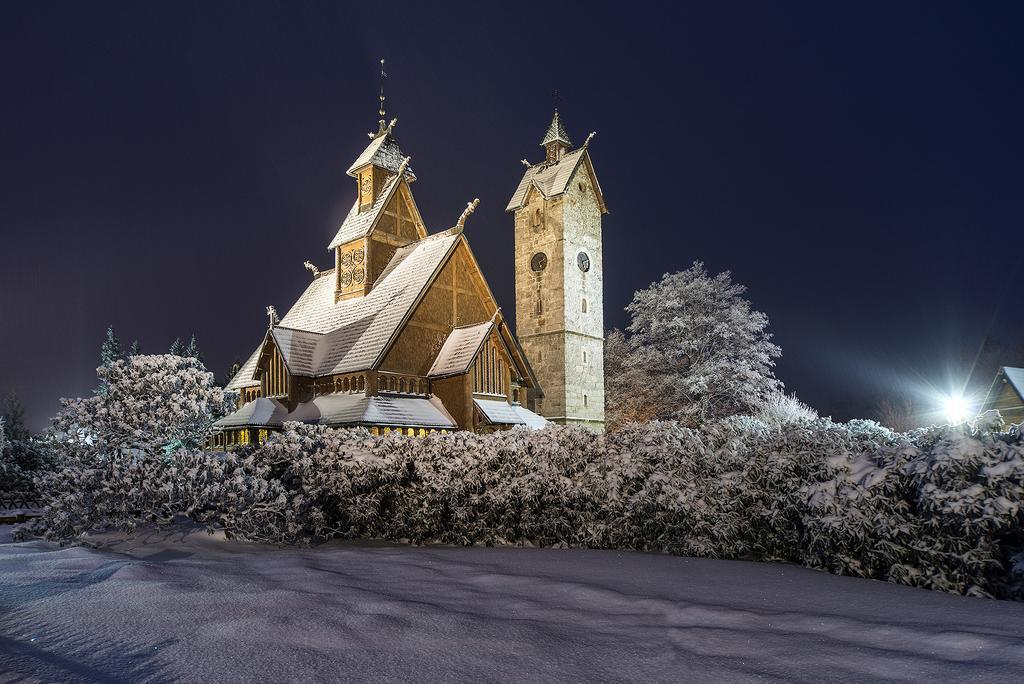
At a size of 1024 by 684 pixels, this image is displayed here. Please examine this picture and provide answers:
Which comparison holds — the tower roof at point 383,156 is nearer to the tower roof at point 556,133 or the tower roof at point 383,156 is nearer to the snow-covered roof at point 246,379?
the snow-covered roof at point 246,379

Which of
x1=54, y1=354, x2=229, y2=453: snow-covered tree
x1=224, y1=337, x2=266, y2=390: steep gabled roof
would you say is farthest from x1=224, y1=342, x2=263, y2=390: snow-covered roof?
x1=54, y1=354, x2=229, y2=453: snow-covered tree

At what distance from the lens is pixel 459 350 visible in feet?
87.4

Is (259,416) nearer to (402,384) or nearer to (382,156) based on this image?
(402,384)

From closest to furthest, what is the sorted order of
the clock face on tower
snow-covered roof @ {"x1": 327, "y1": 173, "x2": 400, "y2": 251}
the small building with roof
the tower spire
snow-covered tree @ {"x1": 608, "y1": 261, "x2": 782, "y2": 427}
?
snow-covered roof @ {"x1": 327, "y1": 173, "x2": 400, "y2": 251}, the small building with roof, snow-covered tree @ {"x1": 608, "y1": 261, "x2": 782, "y2": 427}, the clock face on tower, the tower spire

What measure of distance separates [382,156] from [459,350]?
13381 millimetres

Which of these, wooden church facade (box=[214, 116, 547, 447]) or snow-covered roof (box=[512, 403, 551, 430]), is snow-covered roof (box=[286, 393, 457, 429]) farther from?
snow-covered roof (box=[512, 403, 551, 430])

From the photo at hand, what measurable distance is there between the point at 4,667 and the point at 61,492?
28.2 feet

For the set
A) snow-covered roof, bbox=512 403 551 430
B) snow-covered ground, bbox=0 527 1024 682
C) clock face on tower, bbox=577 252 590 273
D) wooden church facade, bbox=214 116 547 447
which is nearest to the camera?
snow-covered ground, bbox=0 527 1024 682

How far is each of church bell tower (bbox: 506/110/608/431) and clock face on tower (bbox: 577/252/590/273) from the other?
3.2 inches

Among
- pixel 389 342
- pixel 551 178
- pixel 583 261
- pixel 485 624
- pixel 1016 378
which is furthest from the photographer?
pixel 551 178

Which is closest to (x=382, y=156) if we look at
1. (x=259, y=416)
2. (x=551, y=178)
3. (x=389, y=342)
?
(x=389, y=342)

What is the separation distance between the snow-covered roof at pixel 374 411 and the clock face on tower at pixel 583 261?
94.1 feet

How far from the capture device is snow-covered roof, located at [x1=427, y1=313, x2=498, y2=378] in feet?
85.1

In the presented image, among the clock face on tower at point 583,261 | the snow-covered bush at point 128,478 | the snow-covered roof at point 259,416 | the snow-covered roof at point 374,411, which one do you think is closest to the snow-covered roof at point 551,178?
the clock face on tower at point 583,261
